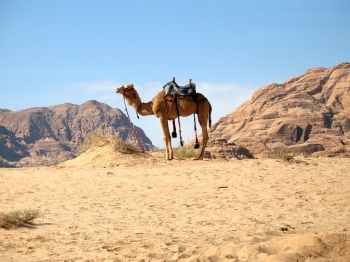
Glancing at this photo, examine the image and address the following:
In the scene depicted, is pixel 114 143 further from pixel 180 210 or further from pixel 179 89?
pixel 180 210

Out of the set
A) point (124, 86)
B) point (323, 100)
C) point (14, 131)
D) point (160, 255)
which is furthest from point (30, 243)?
point (14, 131)

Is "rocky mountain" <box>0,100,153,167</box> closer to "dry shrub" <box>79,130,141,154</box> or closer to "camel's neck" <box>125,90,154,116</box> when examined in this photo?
"dry shrub" <box>79,130,141,154</box>

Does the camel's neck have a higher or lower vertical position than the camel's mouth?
lower

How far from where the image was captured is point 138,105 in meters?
17.5

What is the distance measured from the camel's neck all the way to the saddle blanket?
0.86 metres

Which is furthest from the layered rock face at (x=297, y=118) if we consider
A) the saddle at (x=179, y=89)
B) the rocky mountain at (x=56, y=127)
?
the saddle at (x=179, y=89)

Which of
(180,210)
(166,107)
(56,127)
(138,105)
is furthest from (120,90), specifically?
(56,127)

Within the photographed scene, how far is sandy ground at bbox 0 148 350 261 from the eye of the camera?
6.23 metres

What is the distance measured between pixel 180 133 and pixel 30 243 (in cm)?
1103

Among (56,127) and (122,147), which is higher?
(56,127)

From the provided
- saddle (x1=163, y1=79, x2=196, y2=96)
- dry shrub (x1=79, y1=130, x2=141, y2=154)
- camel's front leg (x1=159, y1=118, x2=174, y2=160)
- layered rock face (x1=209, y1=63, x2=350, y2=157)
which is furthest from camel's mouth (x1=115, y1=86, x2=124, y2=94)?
layered rock face (x1=209, y1=63, x2=350, y2=157)

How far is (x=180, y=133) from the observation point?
17.9m

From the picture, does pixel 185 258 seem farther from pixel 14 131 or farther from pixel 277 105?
pixel 14 131

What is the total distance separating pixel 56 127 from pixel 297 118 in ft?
167
